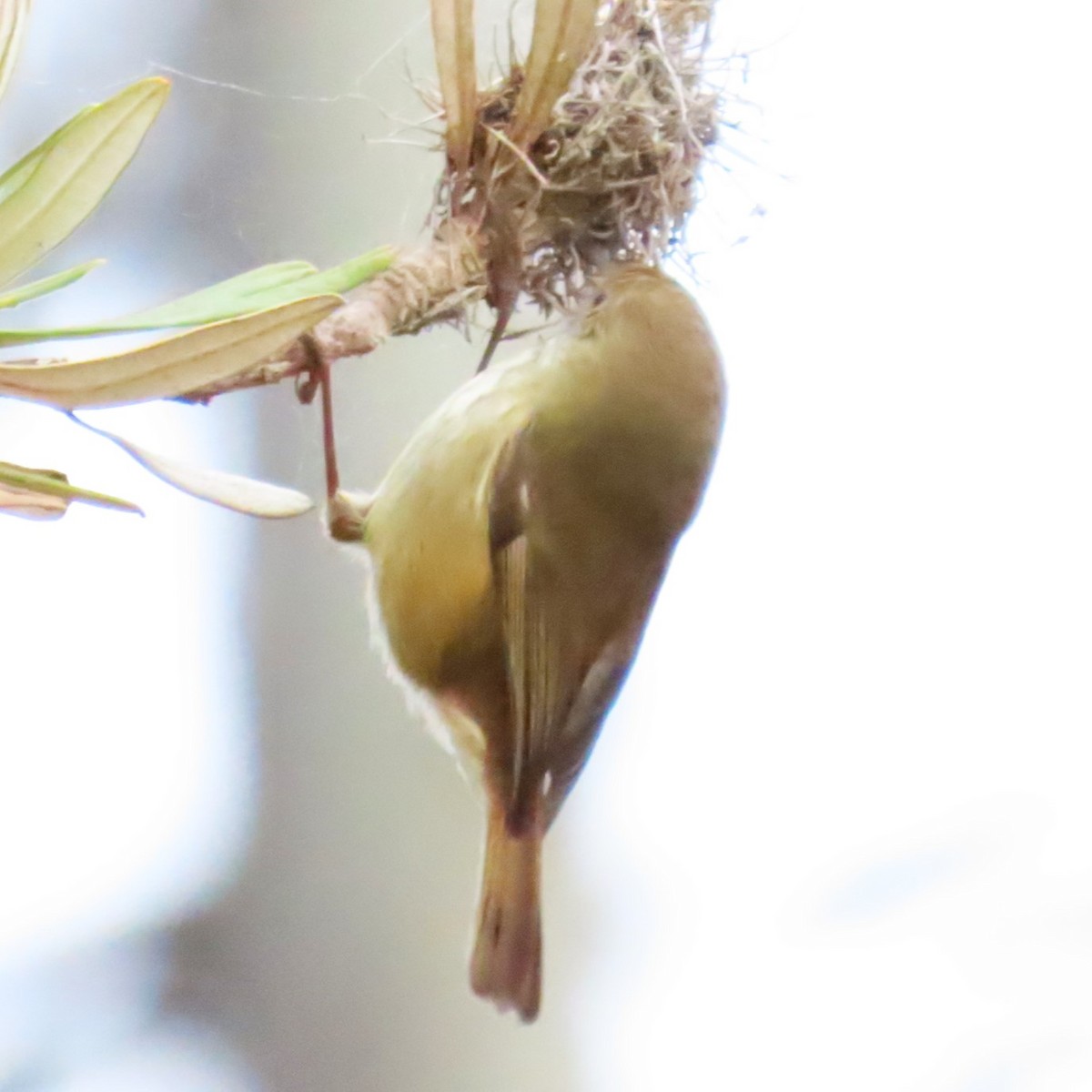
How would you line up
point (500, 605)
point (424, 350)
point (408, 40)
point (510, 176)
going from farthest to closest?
point (424, 350)
point (408, 40)
point (500, 605)
point (510, 176)

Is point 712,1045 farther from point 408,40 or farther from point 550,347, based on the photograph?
point 408,40

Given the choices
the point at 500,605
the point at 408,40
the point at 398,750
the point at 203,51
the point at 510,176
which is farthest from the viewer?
the point at 398,750

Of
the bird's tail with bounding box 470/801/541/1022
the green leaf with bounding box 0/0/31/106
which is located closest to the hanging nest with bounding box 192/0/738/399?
the green leaf with bounding box 0/0/31/106

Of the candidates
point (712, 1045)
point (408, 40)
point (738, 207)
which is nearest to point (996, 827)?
point (712, 1045)

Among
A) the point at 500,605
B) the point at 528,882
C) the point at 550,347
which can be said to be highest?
the point at 550,347

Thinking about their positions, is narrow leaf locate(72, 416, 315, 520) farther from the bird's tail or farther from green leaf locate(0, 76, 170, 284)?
the bird's tail
